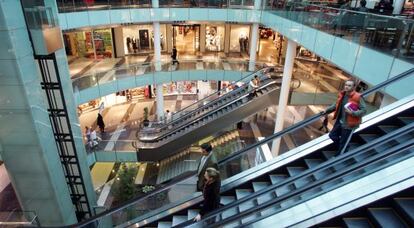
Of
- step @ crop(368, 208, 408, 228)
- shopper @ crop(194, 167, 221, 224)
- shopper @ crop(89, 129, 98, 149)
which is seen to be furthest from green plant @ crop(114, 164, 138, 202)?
step @ crop(368, 208, 408, 228)

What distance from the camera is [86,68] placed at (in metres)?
19.2

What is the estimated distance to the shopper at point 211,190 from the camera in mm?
4691

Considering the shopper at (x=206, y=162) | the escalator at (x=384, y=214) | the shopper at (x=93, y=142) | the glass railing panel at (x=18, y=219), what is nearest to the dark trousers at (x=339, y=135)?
the escalator at (x=384, y=214)

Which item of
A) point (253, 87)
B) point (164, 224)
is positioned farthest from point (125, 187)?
point (253, 87)

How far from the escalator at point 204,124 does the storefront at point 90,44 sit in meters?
10.6

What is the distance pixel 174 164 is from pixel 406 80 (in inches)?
444

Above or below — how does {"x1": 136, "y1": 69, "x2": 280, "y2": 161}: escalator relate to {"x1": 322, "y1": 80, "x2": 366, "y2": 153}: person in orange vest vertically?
below

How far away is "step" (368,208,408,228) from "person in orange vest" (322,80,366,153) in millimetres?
1478

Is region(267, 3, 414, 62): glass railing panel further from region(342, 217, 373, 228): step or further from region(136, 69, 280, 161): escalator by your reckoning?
region(136, 69, 280, 161): escalator

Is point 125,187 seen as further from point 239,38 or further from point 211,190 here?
point 239,38

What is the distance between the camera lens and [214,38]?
24.2 m

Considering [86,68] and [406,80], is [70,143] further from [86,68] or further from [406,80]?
[86,68]

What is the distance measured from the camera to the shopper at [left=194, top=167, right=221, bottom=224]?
4691 millimetres

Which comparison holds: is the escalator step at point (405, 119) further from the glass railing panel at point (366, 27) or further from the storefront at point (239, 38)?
the storefront at point (239, 38)
